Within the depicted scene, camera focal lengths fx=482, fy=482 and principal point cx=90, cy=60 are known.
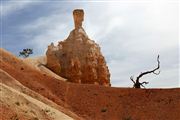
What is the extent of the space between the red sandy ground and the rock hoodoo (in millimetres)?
18986

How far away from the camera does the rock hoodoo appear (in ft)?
197

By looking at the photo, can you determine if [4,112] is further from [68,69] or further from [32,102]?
[68,69]

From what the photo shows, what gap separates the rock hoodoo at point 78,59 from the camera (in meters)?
60.2

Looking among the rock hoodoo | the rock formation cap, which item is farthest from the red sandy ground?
the rock formation cap

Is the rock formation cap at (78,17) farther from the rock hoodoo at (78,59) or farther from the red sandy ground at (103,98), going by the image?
the red sandy ground at (103,98)

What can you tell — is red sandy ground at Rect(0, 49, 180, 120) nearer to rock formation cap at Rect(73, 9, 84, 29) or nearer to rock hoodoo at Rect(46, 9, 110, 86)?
rock hoodoo at Rect(46, 9, 110, 86)

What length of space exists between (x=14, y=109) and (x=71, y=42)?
3505 centimetres

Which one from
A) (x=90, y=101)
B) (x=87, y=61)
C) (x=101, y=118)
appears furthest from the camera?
(x=87, y=61)

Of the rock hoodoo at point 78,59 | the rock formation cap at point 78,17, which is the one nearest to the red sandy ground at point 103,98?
the rock hoodoo at point 78,59

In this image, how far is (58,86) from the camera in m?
39.2

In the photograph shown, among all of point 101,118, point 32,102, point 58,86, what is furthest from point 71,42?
point 32,102

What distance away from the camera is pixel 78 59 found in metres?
60.8

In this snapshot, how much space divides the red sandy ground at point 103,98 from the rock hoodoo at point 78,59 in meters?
19.0

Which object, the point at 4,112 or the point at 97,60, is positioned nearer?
the point at 4,112
